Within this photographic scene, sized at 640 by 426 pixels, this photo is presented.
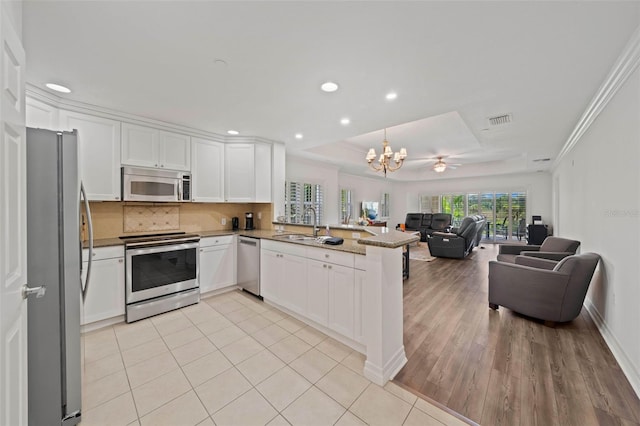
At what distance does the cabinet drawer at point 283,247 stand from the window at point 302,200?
2.25 metres

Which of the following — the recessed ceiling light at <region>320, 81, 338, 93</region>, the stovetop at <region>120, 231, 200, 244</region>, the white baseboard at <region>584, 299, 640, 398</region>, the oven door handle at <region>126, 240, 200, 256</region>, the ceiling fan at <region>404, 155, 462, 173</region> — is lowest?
the white baseboard at <region>584, 299, 640, 398</region>

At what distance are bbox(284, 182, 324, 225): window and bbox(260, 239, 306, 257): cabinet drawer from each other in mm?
2248

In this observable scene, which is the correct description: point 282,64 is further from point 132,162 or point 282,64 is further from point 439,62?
point 132,162

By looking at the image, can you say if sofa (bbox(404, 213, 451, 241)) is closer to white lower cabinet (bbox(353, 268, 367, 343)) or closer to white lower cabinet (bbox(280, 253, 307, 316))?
white lower cabinet (bbox(280, 253, 307, 316))

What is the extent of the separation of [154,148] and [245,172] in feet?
Result: 4.09

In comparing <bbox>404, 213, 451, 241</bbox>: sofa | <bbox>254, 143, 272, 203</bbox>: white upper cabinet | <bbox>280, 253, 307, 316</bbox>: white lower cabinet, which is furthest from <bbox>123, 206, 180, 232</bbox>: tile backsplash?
<bbox>404, 213, 451, 241</bbox>: sofa

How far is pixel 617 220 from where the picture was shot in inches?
86.7

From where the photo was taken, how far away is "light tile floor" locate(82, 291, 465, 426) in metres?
1.56

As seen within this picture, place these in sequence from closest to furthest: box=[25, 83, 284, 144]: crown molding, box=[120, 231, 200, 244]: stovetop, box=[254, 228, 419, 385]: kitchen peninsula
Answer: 1. box=[254, 228, 419, 385]: kitchen peninsula
2. box=[25, 83, 284, 144]: crown molding
3. box=[120, 231, 200, 244]: stovetop

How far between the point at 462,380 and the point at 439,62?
2.44m

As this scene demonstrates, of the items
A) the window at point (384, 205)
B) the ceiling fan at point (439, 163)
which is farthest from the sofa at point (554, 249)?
the window at point (384, 205)

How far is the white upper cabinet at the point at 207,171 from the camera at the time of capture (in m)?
3.58

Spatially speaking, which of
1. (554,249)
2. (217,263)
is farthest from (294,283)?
(554,249)

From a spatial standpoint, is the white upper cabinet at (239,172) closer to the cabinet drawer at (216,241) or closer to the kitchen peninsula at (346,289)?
the cabinet drawer at (216,241)
